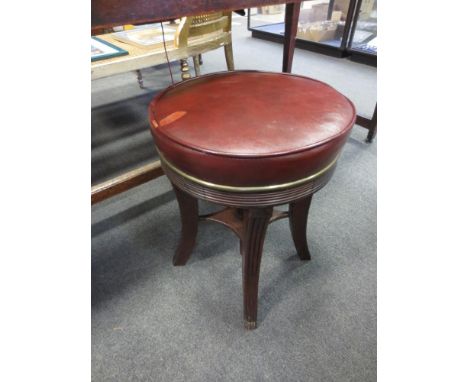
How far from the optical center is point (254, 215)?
597 mm

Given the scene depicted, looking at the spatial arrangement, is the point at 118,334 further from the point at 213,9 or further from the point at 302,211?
the point at 213,9

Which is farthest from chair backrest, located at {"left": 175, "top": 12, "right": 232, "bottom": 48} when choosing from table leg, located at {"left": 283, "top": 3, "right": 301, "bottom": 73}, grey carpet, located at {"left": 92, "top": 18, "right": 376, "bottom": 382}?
grey carpet, located at {"left": 92, "top": 18, "right": 376, "bottom": 382}

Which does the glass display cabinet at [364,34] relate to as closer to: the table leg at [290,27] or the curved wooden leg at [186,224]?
the table leg at [290,27]

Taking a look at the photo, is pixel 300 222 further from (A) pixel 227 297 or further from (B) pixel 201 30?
(B) pixel 201 30

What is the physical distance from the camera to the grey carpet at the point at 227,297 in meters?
0.76

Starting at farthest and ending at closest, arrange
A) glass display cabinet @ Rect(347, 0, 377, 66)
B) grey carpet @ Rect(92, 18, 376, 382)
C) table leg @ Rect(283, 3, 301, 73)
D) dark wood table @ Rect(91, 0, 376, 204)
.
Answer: glass display cabinet @ Rect(347, 0, 377, 66), table leg @ Rect(283, 3, 301, 73), grey carpet @ Rect(92, 18, 376, 382), dark wood table @ Rect(91, 0, 376, 204)

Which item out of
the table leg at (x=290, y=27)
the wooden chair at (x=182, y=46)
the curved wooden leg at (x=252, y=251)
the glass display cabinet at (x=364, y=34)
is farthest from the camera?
the glass display cabinet at (x=364, y=34)

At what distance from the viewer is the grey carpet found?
0.76 meters

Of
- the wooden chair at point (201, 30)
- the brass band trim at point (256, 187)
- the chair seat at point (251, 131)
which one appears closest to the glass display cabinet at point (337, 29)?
the wooden chair at point (201, 30)

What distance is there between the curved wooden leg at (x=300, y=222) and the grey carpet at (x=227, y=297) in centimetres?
6

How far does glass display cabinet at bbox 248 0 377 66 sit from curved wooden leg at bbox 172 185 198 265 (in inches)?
101

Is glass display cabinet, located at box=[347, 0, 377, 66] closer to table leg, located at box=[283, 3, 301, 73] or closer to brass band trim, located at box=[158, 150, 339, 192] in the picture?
table leg, located at box=[283, 3, 301, 73]

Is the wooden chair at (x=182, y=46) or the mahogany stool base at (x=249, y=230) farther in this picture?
the wooden chair at (x=182, y=46)
